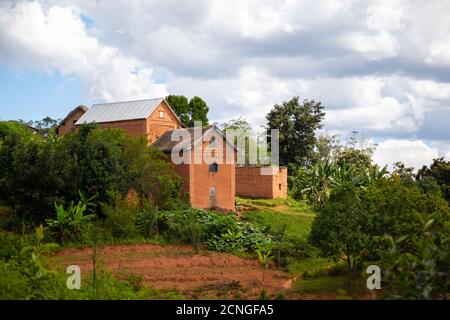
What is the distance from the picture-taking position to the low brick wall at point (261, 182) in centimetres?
4144

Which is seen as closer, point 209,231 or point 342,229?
point 342,229

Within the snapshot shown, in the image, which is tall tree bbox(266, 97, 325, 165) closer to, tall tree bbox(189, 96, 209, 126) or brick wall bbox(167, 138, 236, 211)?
tall tree bbox(189, 96, 209, 126)

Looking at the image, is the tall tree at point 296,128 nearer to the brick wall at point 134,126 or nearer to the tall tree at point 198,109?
the tall tree at point 198,109

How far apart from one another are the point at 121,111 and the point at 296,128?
694 inches

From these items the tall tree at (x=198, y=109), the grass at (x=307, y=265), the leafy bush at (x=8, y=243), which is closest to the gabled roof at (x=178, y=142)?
the grass at (x=307, y=265)

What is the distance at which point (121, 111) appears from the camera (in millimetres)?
36469

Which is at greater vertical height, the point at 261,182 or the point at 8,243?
the point at 261,182

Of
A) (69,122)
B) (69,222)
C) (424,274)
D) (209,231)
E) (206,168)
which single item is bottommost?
(209,231)

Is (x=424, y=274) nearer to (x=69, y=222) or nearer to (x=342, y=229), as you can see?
(x=342, y=229)

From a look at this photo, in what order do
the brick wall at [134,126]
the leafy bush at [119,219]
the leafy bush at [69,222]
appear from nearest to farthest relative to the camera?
the leafy bush at [69,222] → the leafy bush at [119,219] → the brick wall at [134,126]

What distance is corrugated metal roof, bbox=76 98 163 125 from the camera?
3525 cm

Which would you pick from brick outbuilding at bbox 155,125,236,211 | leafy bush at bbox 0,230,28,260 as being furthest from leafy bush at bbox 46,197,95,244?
brick outbuilding at bbox 155,125,236,211

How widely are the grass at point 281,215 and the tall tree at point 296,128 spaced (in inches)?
285

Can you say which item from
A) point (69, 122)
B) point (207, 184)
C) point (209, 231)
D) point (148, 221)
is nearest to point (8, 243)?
point (148, 221)
